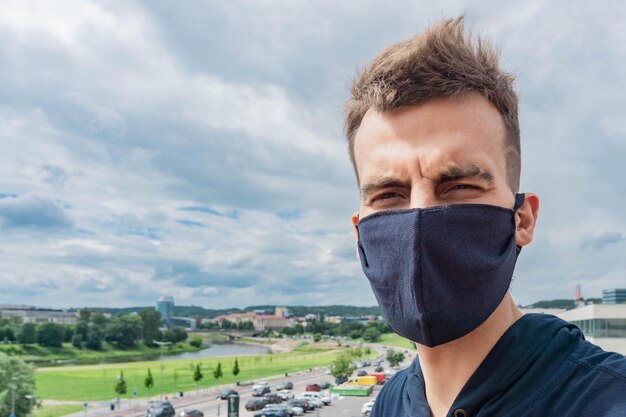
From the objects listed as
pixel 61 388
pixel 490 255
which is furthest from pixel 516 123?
pixel 61 388

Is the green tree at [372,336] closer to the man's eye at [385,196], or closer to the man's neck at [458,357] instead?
the man's neck at [458,357]

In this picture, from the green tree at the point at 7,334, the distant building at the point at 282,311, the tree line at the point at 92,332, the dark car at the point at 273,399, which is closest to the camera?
the dark car at the point at 273,399

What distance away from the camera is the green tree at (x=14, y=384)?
35719mm

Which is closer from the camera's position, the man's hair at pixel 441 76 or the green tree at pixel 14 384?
the man's hair at pixel 441 76

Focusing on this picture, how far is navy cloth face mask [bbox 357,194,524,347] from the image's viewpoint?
1066 mm

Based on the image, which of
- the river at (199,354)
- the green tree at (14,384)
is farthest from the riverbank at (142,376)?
the green tree at (14,384)

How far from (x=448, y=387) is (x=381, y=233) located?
364mm

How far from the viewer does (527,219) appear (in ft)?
3.95

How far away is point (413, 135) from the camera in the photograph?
1124 mm

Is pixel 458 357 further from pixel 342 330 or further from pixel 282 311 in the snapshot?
pixel 282 311

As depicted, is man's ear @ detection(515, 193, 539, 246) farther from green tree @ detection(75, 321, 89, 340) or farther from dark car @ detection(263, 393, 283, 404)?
green tree @ detection(75, 321, 89, 340)

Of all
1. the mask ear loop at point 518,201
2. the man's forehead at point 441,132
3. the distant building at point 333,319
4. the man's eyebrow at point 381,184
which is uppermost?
the man's forehead at point 441,132

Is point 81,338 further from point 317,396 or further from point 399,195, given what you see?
point 399,195

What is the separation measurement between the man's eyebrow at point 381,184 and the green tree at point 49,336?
8394cm
